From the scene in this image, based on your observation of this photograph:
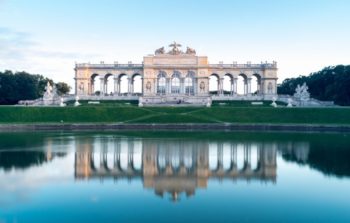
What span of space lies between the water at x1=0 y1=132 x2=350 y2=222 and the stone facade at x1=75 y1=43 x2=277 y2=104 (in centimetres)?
5344

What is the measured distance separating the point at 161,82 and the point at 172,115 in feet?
93.1

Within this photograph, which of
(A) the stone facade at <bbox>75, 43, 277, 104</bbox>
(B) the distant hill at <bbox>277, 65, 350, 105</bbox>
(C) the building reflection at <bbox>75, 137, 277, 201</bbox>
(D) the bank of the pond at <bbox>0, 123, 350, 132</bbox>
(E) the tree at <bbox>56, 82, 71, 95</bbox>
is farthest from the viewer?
(E) the tree at <bbox>56, 82, 71, 95</bbox>

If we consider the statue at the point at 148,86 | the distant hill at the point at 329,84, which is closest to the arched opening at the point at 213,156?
the distant hill at the point at 329,84

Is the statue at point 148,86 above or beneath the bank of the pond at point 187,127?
above

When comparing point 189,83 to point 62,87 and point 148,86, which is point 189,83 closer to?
point 148,86

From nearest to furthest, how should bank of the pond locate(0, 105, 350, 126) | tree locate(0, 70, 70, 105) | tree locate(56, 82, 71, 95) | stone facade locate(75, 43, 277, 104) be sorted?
bank of the pond locate(0, 105, 350, 126), tree locate(0, 70, 70, 105), stone facade locate(75, 43, 277, 104), tree locate(56, 82, 71, 95)

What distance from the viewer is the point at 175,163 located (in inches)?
905

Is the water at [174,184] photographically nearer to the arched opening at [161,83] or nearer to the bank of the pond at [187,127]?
the bank of the pond at [187,127]

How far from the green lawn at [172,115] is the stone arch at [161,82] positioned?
2190cm

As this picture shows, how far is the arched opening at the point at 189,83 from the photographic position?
83438mm

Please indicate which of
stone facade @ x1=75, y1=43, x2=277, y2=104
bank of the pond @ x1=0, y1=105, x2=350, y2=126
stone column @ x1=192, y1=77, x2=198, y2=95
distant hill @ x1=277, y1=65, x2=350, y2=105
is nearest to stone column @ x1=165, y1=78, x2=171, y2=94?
stone facade @ x1=75, y1=43, x2=277, y2=104

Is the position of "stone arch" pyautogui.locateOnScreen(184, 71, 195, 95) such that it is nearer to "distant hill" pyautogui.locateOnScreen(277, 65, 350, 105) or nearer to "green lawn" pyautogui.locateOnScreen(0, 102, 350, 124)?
"green lawn" pyautogui.locateOnScreen(0, 102, 350, 124)

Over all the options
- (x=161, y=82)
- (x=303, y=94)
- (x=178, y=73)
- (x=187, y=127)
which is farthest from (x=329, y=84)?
(x=187, y=127)

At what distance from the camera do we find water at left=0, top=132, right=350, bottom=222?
46.1ft
